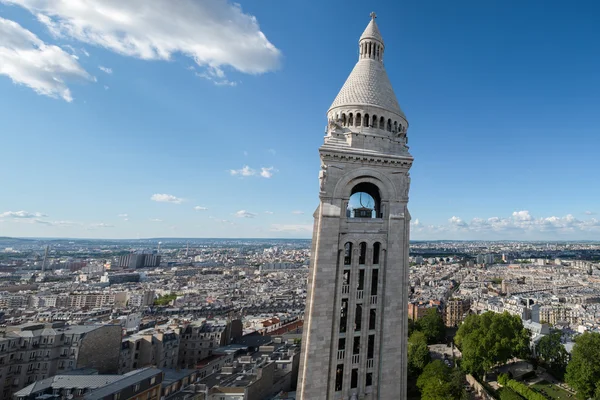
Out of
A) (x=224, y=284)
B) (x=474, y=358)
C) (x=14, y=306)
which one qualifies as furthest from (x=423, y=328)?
(x=14, y=306)

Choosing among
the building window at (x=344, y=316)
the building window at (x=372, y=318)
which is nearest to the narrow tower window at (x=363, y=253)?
the building window at (x=344, y=316)

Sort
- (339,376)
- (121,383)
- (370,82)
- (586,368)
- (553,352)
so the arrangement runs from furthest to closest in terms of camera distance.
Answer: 1. (553,352)
2. (586,368)
3. (121,383)
4. (370,82)
5. (339,376)

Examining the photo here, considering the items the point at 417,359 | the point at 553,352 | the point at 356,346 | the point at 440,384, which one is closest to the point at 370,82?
the point at 356,346

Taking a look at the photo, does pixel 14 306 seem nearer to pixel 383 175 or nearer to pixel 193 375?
pixel 193 375

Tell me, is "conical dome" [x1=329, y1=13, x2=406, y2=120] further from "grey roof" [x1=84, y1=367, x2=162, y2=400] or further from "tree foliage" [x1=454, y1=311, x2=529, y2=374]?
"tree foliage" [x1=454, y1=311, x2=529, y2=374]

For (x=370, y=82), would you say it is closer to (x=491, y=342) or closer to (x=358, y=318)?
(x=358, y=318)

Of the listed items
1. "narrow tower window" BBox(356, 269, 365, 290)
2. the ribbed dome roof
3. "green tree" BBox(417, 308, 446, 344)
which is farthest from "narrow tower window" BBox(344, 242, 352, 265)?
"green tree" BBox(417, 308, 446, 344)

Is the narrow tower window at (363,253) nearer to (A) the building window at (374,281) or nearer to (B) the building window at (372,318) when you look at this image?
(A) the building window at (374,281)
